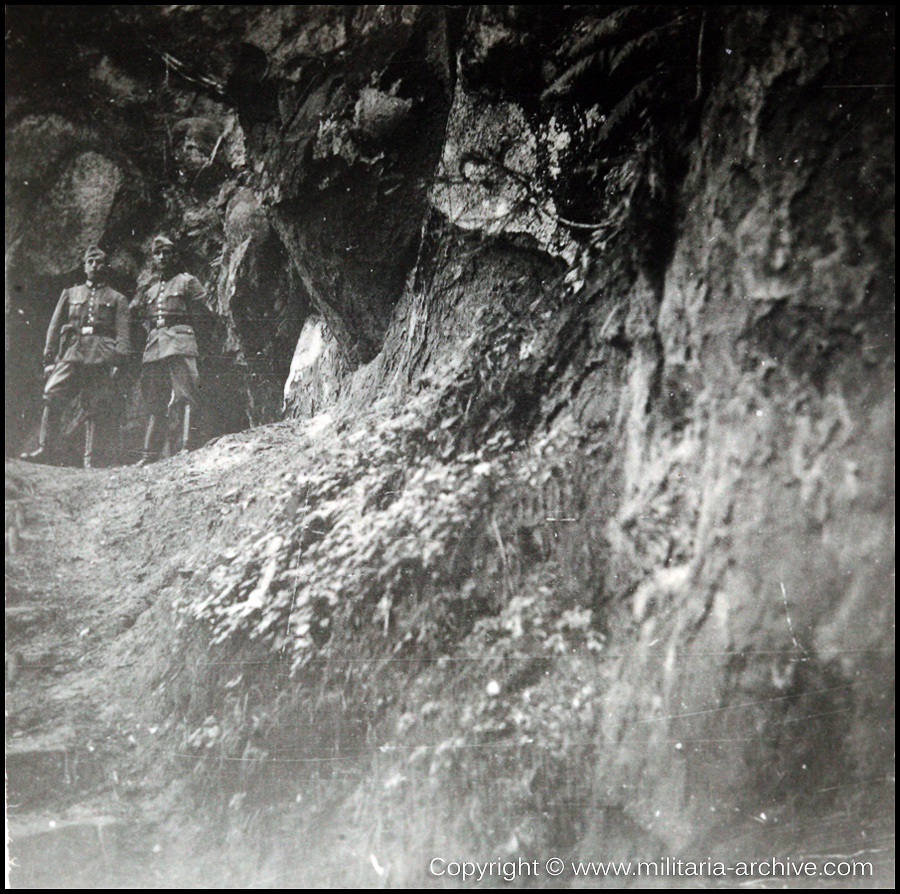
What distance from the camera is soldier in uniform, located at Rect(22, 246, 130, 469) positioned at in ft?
7.51

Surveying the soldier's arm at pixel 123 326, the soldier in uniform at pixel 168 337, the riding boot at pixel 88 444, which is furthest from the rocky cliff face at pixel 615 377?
the riding boot at pixel 88 444

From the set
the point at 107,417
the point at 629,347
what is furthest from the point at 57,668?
the point at 629,347

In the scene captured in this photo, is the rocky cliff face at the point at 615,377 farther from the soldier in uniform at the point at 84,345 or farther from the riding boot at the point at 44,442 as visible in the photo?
the riding boot at the point at 44,442

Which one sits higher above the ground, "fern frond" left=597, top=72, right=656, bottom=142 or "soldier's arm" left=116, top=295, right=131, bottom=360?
"fern frond" left=597, top=72, right=656, bottom=142

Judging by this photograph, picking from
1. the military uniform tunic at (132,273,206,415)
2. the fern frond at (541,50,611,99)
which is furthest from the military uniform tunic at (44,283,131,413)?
the fern frond at (541,50,611,99)

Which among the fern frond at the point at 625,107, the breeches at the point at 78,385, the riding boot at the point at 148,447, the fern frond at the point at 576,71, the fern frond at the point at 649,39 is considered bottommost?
the riding boot at the point at 148,447

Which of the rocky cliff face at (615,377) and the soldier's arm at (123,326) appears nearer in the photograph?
the rocky cliff face at (615,377)

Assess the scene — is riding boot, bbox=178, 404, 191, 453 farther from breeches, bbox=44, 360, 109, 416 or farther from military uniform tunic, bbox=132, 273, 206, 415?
breeches, bbox=44, 360, 109, 416

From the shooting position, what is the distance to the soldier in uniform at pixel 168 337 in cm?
229

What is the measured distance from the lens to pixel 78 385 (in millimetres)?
2299

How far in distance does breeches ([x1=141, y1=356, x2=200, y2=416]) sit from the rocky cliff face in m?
0.21

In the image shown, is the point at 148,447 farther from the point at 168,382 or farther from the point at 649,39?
the point at 649,39

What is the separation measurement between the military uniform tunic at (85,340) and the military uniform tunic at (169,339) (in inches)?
4.0

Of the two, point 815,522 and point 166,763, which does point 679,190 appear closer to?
point 815,522
